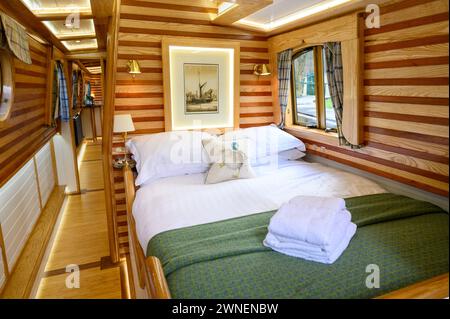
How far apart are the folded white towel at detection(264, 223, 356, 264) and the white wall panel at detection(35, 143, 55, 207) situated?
3.40 meters

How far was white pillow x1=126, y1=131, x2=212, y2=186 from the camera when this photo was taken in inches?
106

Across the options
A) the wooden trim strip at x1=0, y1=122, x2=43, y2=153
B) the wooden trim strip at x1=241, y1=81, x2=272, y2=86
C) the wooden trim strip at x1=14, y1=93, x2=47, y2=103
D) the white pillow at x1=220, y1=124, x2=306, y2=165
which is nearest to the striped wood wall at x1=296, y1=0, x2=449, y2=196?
the white pillow at x1=220, y1=124, x2=306, y2=165

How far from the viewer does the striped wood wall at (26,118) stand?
2.44 meters

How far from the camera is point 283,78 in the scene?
11.2 feet

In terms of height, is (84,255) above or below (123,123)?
below

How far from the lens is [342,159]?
282cm

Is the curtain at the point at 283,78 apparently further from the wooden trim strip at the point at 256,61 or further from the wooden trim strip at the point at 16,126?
the wooden trim strip at the point at 16,126

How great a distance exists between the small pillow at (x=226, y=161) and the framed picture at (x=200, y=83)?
0.57m

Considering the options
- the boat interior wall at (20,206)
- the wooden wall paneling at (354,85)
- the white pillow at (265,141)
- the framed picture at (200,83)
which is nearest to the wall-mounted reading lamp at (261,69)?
the framed picture at (200,83)

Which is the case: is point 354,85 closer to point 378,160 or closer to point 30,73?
point 378,160

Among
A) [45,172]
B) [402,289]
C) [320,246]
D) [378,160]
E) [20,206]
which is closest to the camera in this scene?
[402,289]

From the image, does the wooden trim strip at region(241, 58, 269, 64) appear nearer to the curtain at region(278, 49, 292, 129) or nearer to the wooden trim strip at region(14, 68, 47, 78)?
the curtain at region(278, 49, 292, 129)

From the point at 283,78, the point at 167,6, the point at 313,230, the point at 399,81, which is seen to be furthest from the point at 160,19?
the point at 313,230

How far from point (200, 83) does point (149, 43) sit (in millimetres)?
620
